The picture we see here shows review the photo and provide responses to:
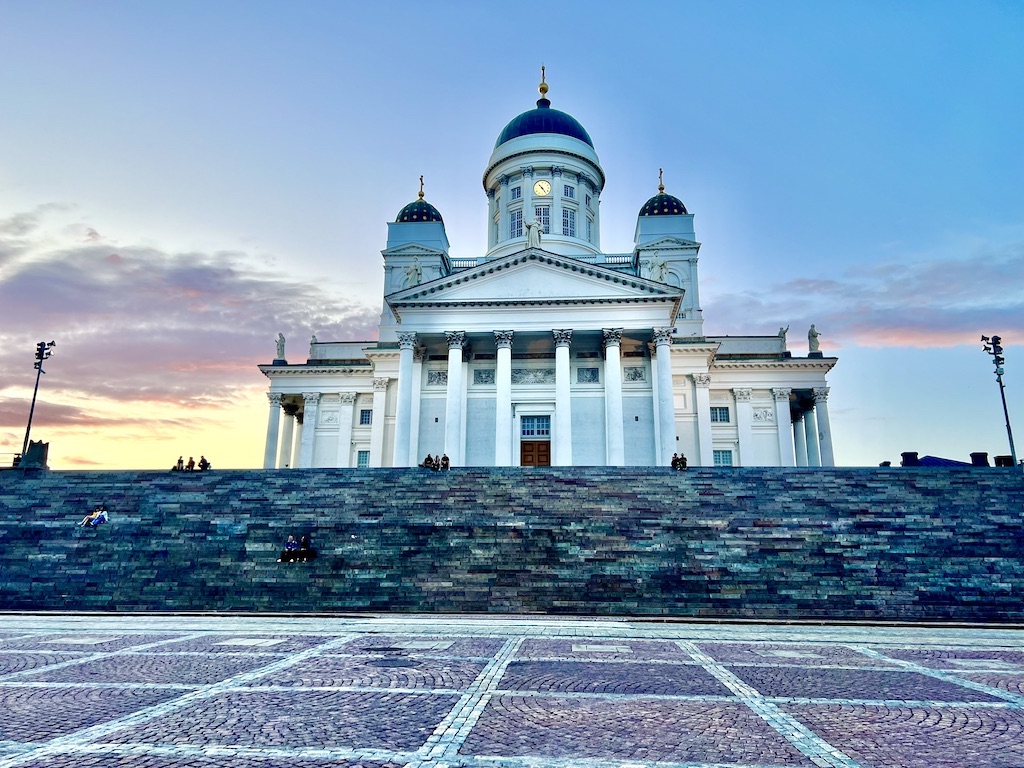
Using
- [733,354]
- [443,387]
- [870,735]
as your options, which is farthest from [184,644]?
[733,354]

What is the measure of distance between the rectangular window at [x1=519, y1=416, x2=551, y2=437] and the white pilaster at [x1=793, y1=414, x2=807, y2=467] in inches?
802

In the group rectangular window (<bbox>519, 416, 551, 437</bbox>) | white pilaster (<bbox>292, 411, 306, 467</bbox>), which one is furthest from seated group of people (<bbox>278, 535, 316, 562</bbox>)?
white pilaster (<bbox>292, 411, 306, 467</bbox>)

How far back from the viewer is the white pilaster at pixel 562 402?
33.5 meters

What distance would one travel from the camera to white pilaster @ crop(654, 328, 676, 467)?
33.7 meters

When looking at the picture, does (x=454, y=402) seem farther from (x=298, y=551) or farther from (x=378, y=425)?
(x=298, y=551)

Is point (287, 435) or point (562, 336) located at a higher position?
point (562, 336)

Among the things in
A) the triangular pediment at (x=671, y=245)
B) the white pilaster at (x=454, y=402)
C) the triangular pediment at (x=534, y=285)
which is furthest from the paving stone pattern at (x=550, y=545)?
the triangular pediment at (x=671, y=245)

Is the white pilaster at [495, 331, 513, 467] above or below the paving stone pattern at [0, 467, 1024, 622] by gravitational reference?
above

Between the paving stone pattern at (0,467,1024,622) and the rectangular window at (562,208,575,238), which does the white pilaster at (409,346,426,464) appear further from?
the rectangular window at (562,208,575,238)

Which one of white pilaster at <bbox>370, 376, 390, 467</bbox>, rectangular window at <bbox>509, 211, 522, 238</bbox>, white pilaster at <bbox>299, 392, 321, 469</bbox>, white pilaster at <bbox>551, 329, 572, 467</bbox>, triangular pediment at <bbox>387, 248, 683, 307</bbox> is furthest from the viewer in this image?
rectangular window at <bbox>509, 211, 522, 238</bbox>

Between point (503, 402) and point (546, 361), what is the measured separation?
190 inches

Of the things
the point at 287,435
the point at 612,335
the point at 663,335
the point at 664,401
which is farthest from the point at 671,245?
the point at 287,435

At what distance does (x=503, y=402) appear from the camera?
114 ft

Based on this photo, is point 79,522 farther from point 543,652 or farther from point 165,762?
point 165,762
